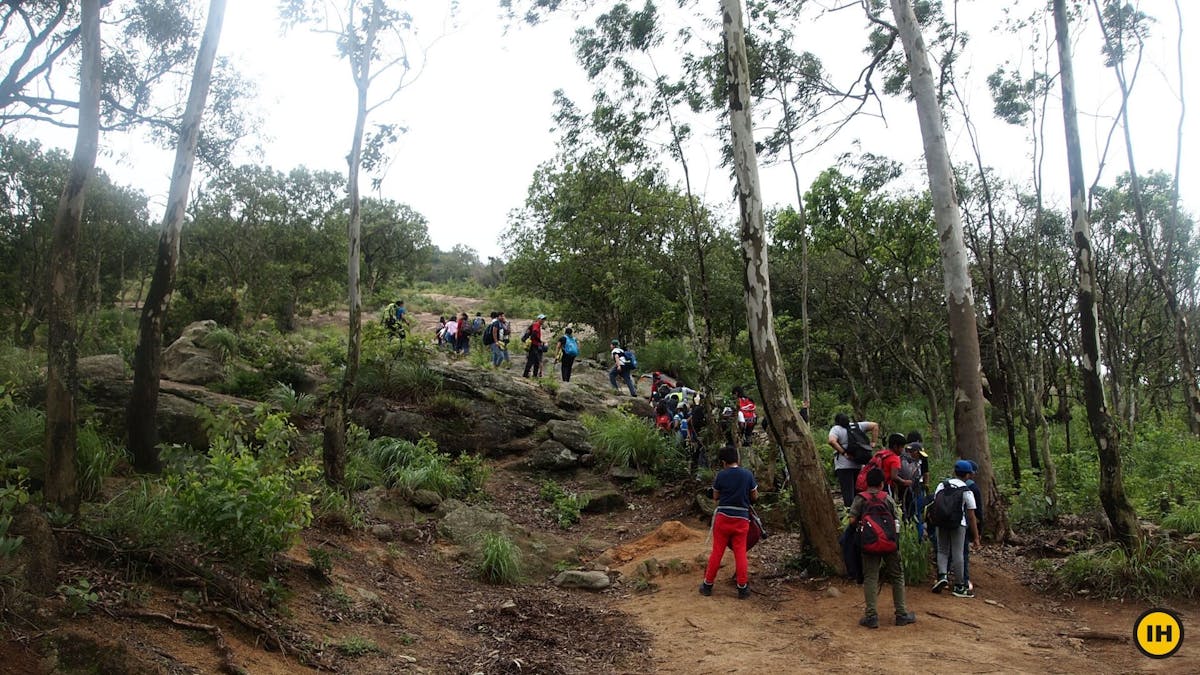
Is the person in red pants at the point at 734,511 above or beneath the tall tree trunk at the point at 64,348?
beneath

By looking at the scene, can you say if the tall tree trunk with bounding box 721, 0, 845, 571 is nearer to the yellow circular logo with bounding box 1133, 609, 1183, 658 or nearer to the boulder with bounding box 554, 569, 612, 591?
the boulder with bounding box 554, 569, 612, 591

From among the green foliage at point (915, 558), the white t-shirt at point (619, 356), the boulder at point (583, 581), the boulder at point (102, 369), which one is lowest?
the boulder at point (583, 581)

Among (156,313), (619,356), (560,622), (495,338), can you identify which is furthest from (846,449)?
(495,338)

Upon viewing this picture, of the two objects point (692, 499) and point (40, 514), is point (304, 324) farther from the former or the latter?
point (40, 514)

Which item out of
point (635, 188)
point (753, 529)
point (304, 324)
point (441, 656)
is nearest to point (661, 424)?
point (635, 188)

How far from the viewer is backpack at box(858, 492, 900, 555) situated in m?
6.71

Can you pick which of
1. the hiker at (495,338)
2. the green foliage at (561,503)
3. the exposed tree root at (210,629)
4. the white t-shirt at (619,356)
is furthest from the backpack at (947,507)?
the hiker at (495,338)

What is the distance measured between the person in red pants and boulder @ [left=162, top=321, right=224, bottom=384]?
1120 cm

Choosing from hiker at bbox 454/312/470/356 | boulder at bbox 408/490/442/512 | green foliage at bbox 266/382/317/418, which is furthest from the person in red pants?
hiker at bbox 454/312/470/356

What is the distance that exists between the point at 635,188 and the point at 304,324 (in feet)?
70.4

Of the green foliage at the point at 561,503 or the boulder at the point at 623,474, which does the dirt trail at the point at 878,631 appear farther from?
the boulder at the point at 623,474

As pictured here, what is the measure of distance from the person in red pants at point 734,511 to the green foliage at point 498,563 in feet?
8.27

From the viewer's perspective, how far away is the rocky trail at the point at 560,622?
4844 millimetres

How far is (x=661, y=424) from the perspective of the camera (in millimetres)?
15781
